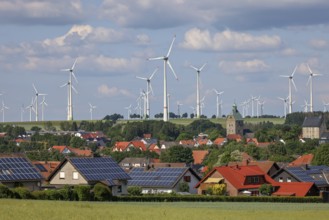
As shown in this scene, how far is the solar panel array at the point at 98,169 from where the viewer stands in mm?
89500

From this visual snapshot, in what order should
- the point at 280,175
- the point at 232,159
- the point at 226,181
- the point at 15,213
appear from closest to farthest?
the point at 15,213 < the point at 226,181 < the point at 280,175 < the point at 232,159

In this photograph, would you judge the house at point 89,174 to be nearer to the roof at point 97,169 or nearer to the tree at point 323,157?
the roof at point 97,169

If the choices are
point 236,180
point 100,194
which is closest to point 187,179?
point 236,180

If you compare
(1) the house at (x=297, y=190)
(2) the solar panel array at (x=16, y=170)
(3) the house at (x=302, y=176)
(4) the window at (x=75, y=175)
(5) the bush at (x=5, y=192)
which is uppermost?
(2) the solar panel array at (x=16, y=170)

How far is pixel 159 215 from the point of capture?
45500 millimetres

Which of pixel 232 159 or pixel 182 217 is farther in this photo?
pixel 232 159

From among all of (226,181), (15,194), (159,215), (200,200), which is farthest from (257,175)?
(159,215)

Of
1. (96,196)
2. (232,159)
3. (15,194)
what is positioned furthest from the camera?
(232,159)

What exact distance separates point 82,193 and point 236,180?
39.4m

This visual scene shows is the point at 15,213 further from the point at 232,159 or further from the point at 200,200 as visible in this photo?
the point at 232,159

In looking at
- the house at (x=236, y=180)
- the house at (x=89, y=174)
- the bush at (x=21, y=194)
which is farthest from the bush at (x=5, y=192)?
the house at (x=236, y=180)

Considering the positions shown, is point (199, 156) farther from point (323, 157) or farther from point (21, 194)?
point (21, 194)

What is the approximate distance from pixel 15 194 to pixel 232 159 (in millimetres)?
79847

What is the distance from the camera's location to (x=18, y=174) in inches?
3241
